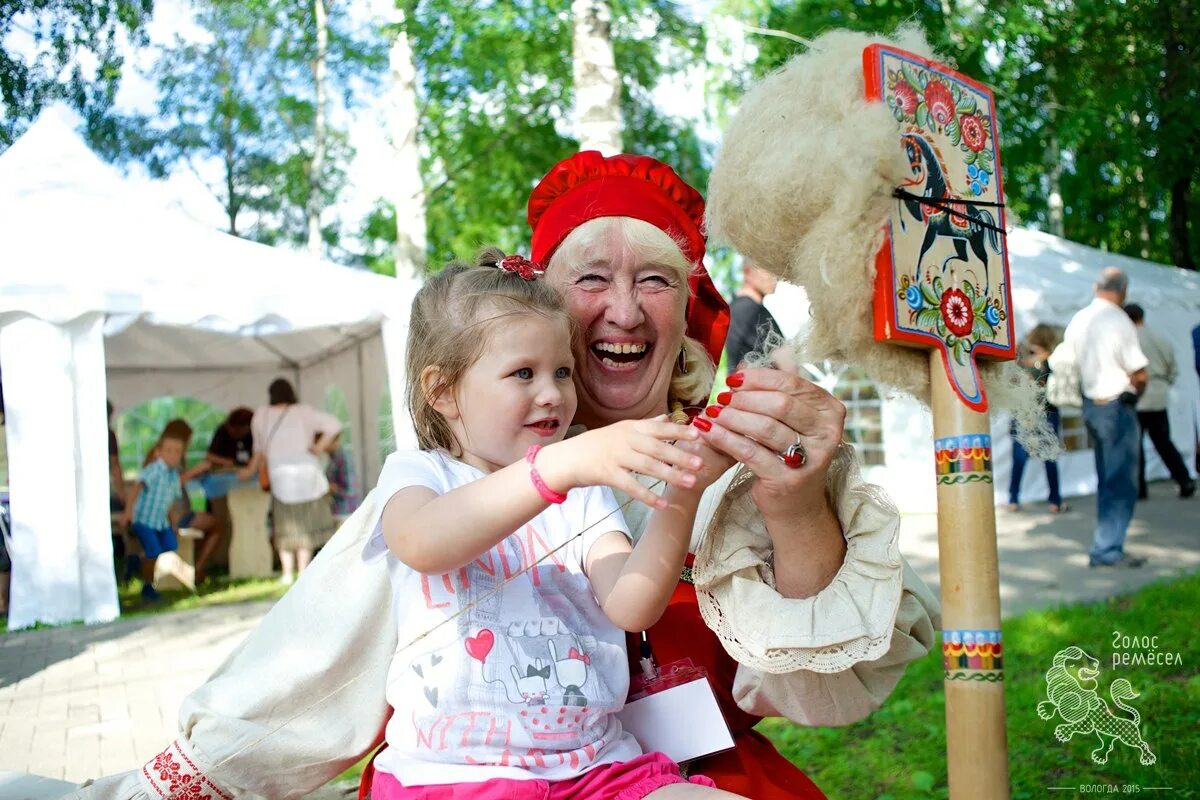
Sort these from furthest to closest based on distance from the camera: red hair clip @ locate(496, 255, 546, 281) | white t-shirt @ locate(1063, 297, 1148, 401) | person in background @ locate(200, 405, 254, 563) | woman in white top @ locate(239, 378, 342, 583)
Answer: person in background @ locate(200, 405, 254, 563) < woman in white top @ locate(239, 378, 342, 583) < white t-shirt @ locate(1063, 297, 1148, 401) < red hair clip @ locate(496, 255, 546, 281)

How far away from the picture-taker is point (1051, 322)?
1054 cm

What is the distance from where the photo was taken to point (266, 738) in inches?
68.1

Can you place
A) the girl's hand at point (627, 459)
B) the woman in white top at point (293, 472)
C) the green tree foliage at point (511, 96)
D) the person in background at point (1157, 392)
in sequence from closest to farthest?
1. the girl's hand at point (627, 459)
2. the woman in white top at point (293, 472)
3. the person in background at point (1157, 392)
4. the green tree foliage at point (511, 96)

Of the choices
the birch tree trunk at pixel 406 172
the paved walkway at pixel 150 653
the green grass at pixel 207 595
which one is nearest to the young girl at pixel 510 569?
the paved walkway at pixel 150 653

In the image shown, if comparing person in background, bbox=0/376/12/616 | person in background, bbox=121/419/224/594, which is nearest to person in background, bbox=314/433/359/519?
person in background, bbox=121/419/224/594

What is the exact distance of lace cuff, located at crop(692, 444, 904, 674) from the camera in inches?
54.9

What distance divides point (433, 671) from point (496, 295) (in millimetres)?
642

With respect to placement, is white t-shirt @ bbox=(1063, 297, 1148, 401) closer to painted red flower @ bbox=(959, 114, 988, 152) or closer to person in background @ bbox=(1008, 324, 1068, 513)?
person in background @ bbox=(1008, 324, 1068, 513)

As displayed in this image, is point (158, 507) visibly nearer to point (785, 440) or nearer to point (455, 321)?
point (455, 321)

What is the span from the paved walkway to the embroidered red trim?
41.9 inches

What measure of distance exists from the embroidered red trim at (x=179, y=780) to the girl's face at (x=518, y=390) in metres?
0.76

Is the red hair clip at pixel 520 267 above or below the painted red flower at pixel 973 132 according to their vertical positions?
below

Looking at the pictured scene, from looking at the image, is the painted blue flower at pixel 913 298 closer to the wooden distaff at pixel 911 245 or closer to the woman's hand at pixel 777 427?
the wooden distaff at pixel 911 245

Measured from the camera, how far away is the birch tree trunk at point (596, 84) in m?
7.13
